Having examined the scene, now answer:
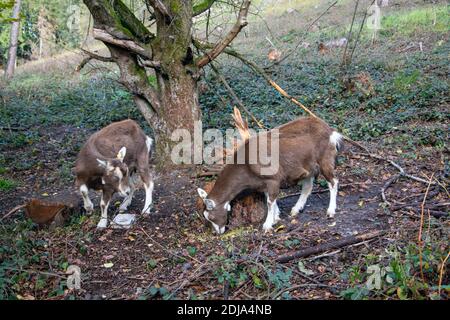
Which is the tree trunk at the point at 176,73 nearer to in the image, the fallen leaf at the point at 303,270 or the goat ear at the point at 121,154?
the goat ear at the point at 121,154

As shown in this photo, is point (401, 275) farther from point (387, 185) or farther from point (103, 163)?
point (103, 163)

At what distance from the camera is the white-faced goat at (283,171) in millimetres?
7934

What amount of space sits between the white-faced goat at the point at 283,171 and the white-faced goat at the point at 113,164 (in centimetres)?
152

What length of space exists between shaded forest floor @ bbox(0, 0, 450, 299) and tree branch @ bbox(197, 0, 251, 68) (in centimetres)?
250

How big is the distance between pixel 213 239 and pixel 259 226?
94cm

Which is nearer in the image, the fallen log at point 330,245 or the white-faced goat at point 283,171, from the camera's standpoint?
the fallen log at point 330,245

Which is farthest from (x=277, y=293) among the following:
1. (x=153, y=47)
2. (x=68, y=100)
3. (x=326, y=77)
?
(x=68, y=100)

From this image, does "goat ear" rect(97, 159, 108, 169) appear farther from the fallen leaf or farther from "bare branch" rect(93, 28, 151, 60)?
the fallen leaf

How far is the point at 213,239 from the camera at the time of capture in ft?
24.6

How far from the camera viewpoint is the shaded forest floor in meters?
5.66

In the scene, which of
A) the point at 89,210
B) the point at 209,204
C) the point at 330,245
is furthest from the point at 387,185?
the point at 89,210

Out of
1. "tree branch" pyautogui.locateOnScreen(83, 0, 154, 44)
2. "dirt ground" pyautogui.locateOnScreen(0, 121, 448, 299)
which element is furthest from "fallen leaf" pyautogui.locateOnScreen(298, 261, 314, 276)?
"tree branch" pyautogui.locateOnScreen(83, 0, 154, 44)

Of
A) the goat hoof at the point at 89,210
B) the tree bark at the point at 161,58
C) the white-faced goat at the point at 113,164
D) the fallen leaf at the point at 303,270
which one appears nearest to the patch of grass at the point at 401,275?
the fallen leaf at the point at 303,270

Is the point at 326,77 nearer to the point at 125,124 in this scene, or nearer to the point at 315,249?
the point at 125,124
